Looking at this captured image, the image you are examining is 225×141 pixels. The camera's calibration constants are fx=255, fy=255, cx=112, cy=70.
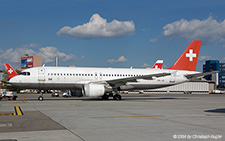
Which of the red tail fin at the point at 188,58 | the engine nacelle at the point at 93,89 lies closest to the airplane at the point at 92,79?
the engine nacelle at the point at 93,89

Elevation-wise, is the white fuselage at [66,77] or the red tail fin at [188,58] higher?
the red tail fin at [188,58]

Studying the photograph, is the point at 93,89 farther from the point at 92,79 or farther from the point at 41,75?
the point at 41,75

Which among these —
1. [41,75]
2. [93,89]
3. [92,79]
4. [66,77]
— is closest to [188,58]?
[92,79]

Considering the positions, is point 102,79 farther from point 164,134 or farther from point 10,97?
point 164,134

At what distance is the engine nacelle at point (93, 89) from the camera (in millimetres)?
26719

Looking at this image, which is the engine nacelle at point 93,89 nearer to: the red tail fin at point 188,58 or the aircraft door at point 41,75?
the aircraft door at point 41,75

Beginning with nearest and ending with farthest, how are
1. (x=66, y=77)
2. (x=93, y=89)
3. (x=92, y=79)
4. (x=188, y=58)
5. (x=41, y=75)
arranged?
(x=93, y=89) → (x=41, y=75) → (x=66, y=77) → (x=92, y=79) → (x=188, y=58)

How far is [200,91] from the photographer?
292 feet

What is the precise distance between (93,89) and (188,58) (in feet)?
49.5

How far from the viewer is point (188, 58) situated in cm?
3469

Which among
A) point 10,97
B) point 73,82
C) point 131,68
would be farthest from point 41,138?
point 10,97

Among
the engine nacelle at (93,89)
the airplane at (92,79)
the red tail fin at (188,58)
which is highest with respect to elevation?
the red tail fin at (188,58)

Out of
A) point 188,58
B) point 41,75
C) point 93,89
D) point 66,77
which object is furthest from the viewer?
point 188,58

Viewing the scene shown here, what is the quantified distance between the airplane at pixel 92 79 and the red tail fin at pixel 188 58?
50.0 inches
